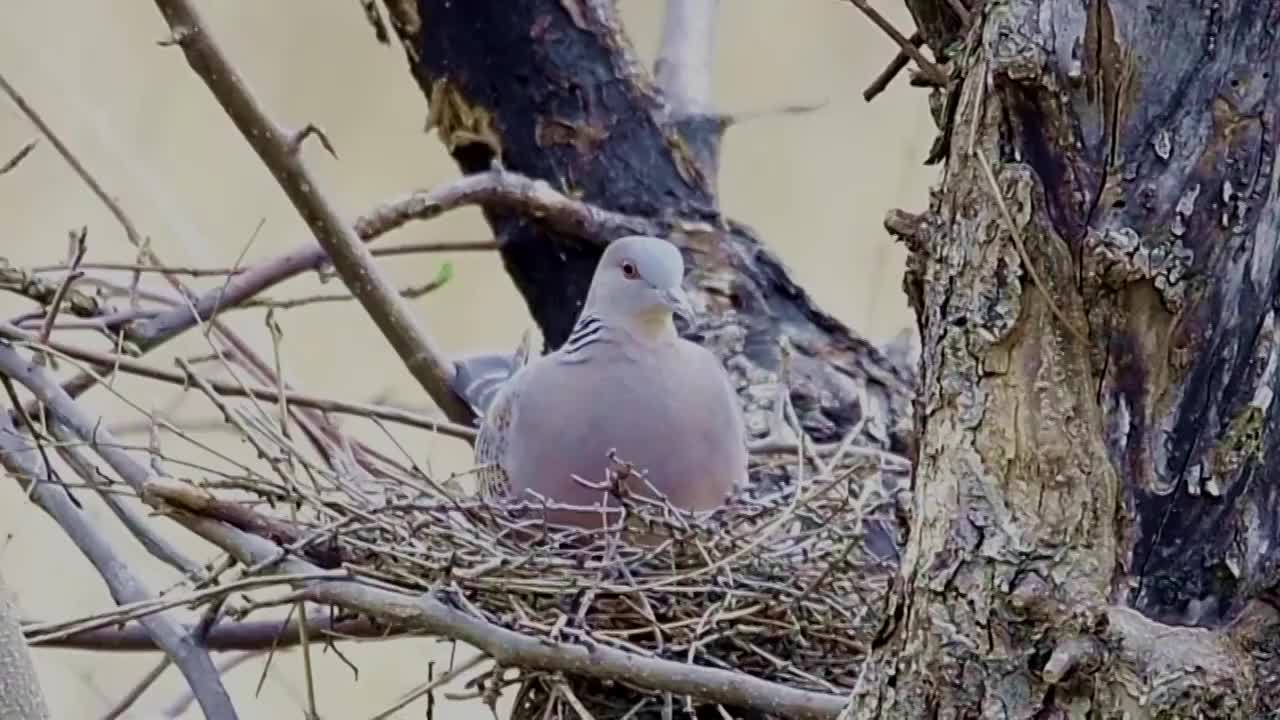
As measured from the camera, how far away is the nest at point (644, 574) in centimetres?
140

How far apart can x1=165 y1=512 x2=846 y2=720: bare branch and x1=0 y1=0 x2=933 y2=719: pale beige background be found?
1546 millimetres

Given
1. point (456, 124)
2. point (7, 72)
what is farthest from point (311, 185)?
point (7, 72)

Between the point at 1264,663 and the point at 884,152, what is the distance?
2407mm

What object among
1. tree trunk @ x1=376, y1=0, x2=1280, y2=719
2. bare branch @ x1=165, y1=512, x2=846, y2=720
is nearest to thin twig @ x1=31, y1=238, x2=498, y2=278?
bare branch @ x1=165, y1=512, x2=846, y2=720

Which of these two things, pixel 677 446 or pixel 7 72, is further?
pixel 7 72

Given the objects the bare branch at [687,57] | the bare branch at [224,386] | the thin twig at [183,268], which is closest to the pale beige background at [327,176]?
the bare branch at [687,57]

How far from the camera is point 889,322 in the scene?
323cm

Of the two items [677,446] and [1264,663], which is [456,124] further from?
[1264,663]

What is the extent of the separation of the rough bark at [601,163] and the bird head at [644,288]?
8.8 inches

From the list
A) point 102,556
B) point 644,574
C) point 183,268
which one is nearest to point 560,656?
point 644,574

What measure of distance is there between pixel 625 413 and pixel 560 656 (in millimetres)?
496

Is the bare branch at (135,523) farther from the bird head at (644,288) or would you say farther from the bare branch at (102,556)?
the bird head at (644,288)

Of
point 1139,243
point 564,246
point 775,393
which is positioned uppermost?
point 564,246

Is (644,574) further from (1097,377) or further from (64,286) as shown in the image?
(1097,377)
